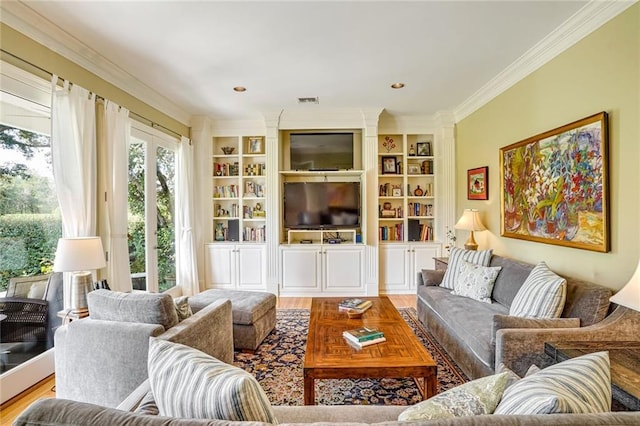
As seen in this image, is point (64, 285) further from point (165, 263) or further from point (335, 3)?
point (335, 3)

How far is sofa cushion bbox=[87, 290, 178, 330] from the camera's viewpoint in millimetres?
1859

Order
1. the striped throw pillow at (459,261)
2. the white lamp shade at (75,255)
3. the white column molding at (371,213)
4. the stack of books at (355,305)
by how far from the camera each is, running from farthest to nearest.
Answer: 1. the white column molding at (371,213)
2. the striped throw pillow at (459,261)
3. the stack of books at (355,305)
4. the white lamp shade at (75,255)

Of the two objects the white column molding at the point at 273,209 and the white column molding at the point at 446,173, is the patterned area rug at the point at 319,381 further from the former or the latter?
the white column molding at the point at 446,173

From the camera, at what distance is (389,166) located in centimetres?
498

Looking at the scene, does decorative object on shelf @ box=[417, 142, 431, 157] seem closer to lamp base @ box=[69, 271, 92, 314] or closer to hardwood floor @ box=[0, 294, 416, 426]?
lamp base @ box=[69, 271, 92, 314]

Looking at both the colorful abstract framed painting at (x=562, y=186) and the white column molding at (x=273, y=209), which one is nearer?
the colorful abstract framed painting at (x=562, y=186)

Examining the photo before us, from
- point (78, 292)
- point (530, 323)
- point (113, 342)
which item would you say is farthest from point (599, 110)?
point (78, 292)

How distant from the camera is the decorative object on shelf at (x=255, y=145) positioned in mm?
5066

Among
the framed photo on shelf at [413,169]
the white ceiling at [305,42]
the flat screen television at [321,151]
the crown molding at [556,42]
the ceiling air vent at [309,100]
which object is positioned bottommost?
the framed photo on shelf at [413,169]

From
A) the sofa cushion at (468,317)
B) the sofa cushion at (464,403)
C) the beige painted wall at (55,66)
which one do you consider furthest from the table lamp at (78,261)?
the sofa cushion at (468,317)

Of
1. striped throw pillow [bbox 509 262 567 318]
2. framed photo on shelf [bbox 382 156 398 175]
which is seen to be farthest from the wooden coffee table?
framed photo on shelf [bbox 382 156 398 175]

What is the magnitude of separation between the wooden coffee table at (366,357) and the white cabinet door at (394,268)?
7.78 feet

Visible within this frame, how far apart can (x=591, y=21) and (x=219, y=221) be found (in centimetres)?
485

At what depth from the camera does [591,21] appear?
90.4 inches
